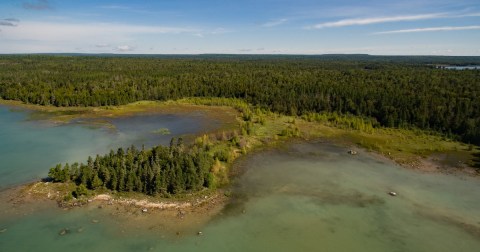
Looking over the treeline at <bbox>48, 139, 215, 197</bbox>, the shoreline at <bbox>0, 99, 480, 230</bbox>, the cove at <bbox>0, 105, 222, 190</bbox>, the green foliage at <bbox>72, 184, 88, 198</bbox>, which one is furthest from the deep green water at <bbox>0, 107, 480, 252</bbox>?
the cove at <bbox>0, 105, 222, 190</bbox>

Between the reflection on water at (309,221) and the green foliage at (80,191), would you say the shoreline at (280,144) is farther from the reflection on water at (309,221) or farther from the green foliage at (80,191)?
the reflection on water at (309,221)

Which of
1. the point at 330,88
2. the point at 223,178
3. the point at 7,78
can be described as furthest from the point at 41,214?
the point at 7,78

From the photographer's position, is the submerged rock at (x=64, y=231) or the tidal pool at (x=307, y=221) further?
the submerged rock at (x=64, y=231)

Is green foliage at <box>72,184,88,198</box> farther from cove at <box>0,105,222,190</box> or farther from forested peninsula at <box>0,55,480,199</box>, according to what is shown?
cove at <box>0,105,222,190</box>

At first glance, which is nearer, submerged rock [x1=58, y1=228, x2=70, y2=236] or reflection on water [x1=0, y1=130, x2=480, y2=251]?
reflection on water [x1=0, y1=130, x2=480, y2=251]

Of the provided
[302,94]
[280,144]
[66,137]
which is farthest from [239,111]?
[66,137]

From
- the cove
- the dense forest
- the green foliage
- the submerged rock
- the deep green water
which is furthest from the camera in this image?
the dense forest

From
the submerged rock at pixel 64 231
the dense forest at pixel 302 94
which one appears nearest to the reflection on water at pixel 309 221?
the submerged rock at pixel 64 231

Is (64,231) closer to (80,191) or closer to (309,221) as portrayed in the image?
(80,191)
